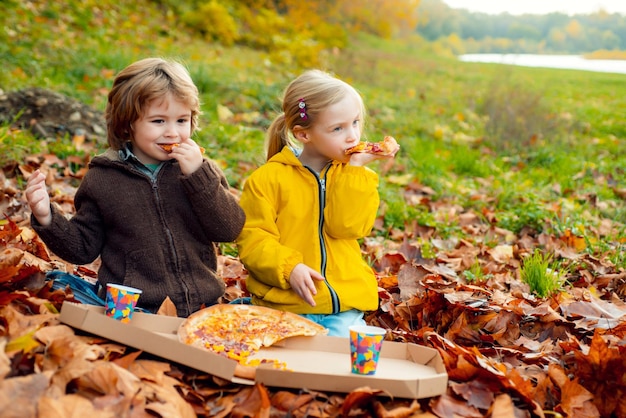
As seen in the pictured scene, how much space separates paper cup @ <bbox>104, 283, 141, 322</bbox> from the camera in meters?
2.30

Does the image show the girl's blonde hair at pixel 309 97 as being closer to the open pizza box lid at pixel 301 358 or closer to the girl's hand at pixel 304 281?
the girl's hand at pixel 304 281

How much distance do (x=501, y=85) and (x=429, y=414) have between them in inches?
375

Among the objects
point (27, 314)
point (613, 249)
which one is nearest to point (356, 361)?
point (27, 314)

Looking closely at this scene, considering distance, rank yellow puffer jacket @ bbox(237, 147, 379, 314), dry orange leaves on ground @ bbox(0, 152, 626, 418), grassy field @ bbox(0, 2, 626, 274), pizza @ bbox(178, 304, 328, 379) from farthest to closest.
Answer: grassy field @ bbox(0, 2, 626, 274)
yellow puffer jacket @ bbox(237, 147, 379, 314)
pizza @ bbox(178, 304, 328, 379)
dry orange leaves on ground @ bbox(0, 152, 626, 418)

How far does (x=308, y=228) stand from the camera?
9.29ft

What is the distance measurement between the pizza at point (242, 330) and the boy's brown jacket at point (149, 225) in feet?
0.82

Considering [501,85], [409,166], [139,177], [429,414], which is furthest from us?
[501,85]

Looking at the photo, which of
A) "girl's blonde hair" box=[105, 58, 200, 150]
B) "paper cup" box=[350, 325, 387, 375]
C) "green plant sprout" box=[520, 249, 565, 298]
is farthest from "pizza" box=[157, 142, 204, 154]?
"green plant sprout" box=[520, 249, 565, 298]

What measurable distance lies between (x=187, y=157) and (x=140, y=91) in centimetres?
32

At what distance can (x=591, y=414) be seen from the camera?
86.8 inches

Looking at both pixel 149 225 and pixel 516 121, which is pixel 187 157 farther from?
pixel 516 121

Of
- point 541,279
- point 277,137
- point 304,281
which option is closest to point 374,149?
point 277,137

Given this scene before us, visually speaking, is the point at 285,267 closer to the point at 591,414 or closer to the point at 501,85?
the point at 591,414

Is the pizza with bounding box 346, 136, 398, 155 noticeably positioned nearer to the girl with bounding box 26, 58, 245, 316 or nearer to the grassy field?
the girl with bounding box 26, 58, 245, 316
